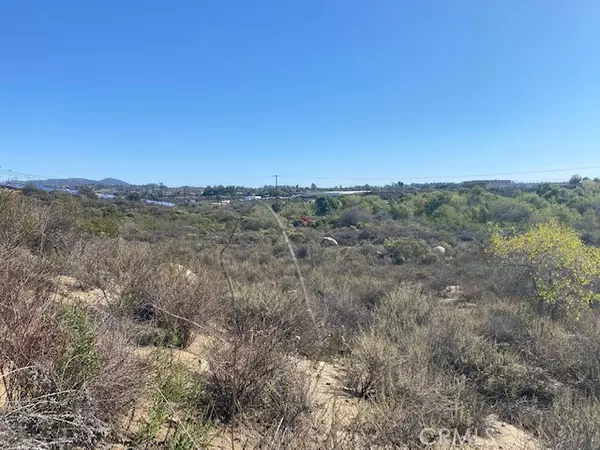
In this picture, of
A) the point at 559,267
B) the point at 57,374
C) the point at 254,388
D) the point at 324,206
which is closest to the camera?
the point at 57,374

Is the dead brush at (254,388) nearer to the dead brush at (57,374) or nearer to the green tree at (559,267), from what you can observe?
the dead brush at (57,374)

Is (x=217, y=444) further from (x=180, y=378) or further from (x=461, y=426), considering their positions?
(x=461, y=426)

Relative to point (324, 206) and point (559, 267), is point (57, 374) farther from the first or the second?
point (324, 206)

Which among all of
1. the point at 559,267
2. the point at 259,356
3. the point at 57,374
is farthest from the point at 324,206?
the point at 57,374

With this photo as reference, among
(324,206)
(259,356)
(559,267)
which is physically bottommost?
(559,267)

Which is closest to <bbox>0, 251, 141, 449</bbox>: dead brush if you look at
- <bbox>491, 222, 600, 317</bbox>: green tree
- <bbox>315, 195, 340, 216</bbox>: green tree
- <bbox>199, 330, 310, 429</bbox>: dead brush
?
<bbox>199, 330, 310, 429</bbox>: dead brush

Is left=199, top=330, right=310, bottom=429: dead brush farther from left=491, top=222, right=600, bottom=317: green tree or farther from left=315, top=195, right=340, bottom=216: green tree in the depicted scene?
left=315, top=195, right=340, bottom=216: green tree

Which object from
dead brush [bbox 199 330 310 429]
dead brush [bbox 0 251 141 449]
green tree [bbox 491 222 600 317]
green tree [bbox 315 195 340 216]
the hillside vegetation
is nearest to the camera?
dead brush [bbox 0 251 141 449]

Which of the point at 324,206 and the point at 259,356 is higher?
the point at 324,206

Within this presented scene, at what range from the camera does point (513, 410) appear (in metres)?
5.16

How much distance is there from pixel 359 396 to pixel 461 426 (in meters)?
1.11

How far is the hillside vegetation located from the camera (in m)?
2.59

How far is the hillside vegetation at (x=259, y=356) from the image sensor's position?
2.59 metres

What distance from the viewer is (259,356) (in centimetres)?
364
